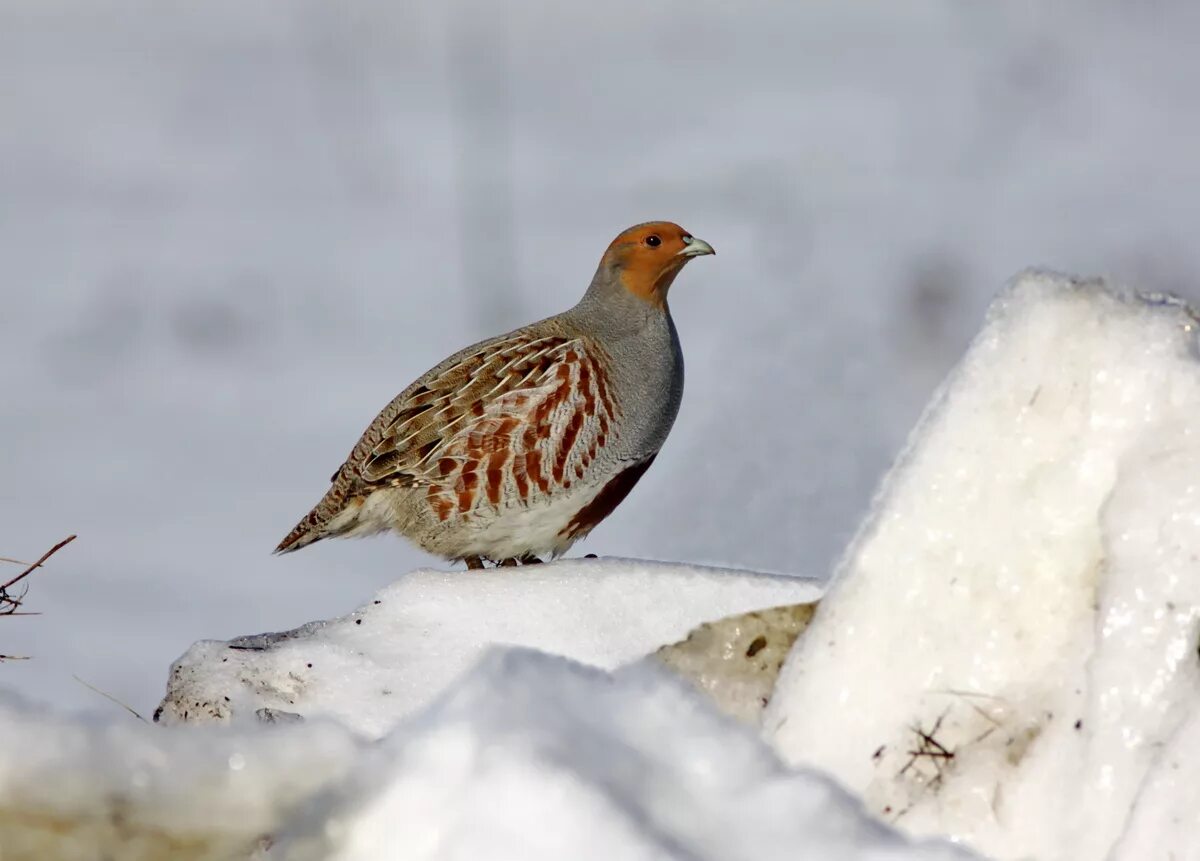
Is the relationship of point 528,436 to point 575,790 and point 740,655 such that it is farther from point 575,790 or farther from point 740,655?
point 575,790

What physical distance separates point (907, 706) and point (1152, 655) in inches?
9.4

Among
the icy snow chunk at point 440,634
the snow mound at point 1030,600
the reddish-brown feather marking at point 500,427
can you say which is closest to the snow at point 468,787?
the snow mound at point 1030,600

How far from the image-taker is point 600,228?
7.54 meters

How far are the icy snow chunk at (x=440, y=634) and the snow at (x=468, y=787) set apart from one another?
3.26 ft

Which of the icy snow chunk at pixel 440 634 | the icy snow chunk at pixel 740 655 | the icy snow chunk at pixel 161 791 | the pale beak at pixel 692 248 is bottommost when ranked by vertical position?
the icy snow chunk at pixel 440 634

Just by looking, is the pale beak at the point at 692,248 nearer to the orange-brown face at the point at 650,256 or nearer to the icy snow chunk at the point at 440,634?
the orange-brown face at the point at 650,256

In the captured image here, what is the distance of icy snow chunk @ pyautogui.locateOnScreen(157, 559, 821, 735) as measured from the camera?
2219 mm

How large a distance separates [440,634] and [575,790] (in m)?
1.50

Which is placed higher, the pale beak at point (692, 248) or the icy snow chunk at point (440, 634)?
the pale beak at point (692, 248)

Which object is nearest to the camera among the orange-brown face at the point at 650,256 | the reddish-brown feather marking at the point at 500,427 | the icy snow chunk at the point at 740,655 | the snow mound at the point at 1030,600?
the snow mound at the point at 1030,600

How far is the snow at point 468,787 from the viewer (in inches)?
38.5

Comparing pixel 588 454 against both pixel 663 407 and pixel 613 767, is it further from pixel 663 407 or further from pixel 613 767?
pixel 613 767

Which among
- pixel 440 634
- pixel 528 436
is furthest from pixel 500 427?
pixel 440 634

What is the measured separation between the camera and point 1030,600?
5.16 ft
